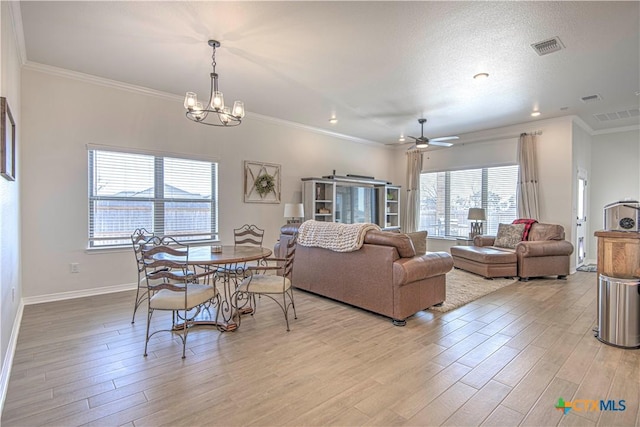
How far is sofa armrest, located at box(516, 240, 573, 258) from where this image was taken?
→ 212 inches

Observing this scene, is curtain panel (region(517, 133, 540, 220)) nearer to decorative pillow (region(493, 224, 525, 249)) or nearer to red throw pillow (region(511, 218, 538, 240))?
red throw pillow (region(511, 218, 538, 240))

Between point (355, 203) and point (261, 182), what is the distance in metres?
2.51

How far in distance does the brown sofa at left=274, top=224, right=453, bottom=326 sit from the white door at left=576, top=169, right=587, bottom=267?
4.48 meters

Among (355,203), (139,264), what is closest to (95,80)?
(139,264)

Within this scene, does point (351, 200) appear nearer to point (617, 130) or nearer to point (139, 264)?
point (139, 264)

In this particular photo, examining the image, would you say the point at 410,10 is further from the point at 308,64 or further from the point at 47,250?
the point at 47,250

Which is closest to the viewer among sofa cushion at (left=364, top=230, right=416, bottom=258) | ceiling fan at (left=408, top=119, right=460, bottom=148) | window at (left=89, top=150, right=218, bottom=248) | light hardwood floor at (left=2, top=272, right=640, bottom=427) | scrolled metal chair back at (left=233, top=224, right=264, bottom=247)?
light hardwood floor at (left=2, top=272, right=640, bottom=427)

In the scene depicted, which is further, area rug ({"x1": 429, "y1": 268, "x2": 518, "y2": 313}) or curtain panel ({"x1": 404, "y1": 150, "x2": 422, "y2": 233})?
curtain panel ({"x1": 404, "y1": 150, "x2": 422, "y2": 233})

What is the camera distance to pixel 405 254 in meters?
3.39

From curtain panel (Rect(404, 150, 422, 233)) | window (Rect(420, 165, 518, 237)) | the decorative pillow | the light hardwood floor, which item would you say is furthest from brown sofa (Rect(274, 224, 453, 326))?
curtain panel (Rect(404, 150, 422, 233))

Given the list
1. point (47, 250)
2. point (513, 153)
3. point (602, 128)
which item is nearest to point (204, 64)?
point (47, 250)

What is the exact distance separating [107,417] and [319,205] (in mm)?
5391

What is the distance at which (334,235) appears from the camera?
155 inches

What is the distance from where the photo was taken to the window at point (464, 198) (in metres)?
6.89
